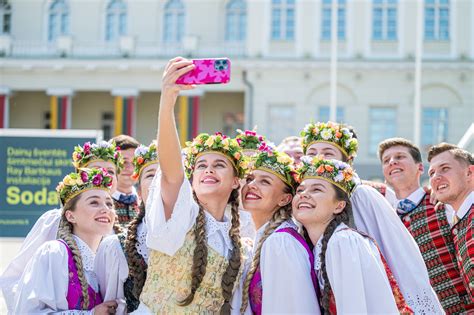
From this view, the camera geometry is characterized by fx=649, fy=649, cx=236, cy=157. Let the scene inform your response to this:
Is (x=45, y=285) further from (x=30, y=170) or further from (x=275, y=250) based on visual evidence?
(x=30, y=170)

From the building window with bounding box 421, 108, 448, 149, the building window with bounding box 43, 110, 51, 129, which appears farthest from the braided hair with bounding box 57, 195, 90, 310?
the building window with bounding box 43, 110, 51, 129

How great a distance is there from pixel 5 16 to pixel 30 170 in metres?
19.5

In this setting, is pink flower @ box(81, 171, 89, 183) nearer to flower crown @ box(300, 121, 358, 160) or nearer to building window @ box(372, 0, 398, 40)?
flower crown @ box(300, 121, 358, 160)

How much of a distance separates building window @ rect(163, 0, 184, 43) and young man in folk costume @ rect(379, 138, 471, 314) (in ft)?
78.9

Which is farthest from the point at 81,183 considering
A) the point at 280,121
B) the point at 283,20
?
the point at 283,20

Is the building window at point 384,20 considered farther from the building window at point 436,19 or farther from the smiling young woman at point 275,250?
the smiling young woman at point 275,250

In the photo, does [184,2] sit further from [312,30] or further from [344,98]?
[344,98]

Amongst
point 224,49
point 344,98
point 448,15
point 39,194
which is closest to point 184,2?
point 224,49

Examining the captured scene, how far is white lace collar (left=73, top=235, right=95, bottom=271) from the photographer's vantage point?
181 inches

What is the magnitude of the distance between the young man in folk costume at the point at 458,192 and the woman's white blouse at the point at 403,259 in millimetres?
633

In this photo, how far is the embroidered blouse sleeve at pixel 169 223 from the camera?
3.85 metres

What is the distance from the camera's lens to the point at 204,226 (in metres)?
4.14

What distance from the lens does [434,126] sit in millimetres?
26578

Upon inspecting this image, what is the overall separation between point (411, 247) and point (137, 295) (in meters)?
1.88
